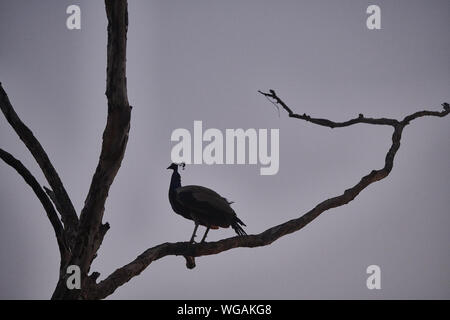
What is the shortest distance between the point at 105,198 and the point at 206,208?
202 centimetres

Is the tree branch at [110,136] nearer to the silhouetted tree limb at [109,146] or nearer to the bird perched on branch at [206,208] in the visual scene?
the silhouetted tree limb at [109,146]

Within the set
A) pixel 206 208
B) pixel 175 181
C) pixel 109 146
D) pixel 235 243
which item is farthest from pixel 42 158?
pixel 175 181

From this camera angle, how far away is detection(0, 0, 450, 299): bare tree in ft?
16.1

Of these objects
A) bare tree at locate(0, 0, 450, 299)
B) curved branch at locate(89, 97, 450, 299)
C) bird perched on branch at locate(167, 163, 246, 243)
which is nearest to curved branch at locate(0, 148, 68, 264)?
bare tree at locate(0, 0, 450, 299)

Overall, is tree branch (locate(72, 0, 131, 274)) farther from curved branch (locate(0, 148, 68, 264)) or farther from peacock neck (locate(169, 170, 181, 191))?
peacock neck (locate(169, 170, 181, 191))

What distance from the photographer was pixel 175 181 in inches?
329

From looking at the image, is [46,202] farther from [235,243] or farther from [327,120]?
[327,120]

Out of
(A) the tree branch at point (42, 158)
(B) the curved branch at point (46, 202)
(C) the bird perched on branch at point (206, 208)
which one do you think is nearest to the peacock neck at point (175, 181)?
(C) the bird perched on branch at point (206, 208)

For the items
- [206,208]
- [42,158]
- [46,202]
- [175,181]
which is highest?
[42,158]

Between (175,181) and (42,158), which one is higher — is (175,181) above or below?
below

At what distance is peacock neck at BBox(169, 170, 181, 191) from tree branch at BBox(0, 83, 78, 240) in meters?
2.05
